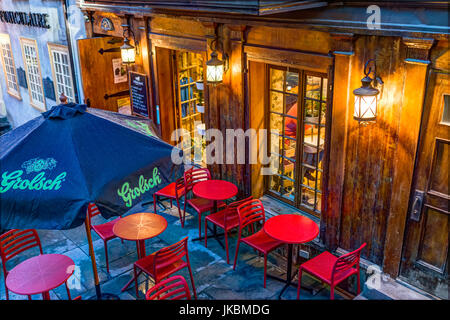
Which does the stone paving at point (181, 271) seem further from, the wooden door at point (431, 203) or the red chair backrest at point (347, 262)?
the wooden door at point (431, 203)

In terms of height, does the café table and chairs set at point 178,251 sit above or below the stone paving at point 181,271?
above

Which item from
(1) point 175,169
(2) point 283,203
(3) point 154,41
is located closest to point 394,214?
(2) point 283,203

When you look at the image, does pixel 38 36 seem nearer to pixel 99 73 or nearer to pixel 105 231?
pixel 99 73

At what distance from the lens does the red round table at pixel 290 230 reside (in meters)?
5.64

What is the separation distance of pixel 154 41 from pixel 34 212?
5087 millimetres

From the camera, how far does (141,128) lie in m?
5.33

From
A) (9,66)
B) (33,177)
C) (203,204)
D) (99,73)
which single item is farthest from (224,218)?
(9,66)

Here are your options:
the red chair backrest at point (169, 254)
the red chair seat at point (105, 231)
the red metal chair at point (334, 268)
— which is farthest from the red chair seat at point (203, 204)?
the red metal chair at point (334, 268)

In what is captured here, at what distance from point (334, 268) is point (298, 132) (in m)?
2.18

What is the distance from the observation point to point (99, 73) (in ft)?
30.6

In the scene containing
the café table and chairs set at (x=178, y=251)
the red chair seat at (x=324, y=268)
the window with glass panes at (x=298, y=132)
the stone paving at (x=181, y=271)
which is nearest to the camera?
the café table and chairs set at (x=178, y=251)

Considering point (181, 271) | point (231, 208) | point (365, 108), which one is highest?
point (365, 108)

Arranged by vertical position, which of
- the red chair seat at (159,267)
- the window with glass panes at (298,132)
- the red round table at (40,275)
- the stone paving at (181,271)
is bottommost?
the stone paving at (181,271)
